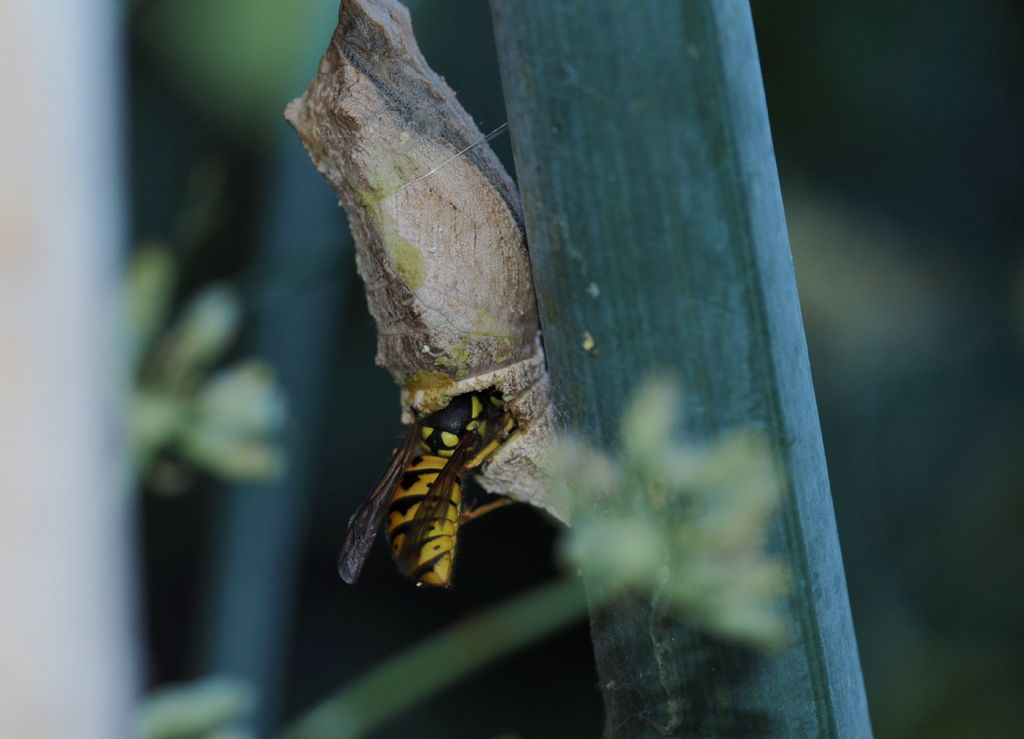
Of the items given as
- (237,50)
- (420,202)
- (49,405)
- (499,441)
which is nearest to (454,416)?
(499,441)

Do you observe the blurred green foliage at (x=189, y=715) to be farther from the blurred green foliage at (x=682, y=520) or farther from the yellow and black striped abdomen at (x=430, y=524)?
the blurred green foliage at (x=682, y=520)

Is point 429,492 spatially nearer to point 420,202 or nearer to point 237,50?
point 420,202

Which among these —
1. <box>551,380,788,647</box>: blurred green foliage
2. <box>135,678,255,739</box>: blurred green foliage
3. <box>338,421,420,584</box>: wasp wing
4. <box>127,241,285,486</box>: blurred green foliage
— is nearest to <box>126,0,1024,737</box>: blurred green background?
<box>127,241,285,486</box>: blurred green foliage

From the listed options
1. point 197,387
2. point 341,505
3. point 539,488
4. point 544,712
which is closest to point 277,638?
point 341,505

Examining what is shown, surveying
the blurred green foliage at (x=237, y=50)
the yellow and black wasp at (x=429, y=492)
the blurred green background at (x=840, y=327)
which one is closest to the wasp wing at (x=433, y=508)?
the yellow and black wasp at (x=429, y=492)

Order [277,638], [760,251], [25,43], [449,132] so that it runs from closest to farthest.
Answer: [760,251], [25,43], [449,132], [277,638]

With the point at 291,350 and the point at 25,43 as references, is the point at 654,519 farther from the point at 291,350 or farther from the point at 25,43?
the point at 291,350
